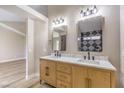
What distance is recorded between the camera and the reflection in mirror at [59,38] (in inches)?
133

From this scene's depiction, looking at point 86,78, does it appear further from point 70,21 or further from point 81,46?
point 70,21

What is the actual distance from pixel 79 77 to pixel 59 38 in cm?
178

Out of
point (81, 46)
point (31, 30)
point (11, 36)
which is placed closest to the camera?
point (81, 46)

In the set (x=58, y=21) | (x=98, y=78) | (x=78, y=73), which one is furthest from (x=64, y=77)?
(x=58, y=21)

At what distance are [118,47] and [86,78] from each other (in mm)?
1075

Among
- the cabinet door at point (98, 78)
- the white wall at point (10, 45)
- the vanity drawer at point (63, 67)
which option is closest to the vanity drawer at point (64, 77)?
the vanity drawer at point (63, 67)

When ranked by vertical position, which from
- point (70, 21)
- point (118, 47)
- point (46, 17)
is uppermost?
point (46, 17)

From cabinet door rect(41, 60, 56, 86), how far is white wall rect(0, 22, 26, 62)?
4755 mm

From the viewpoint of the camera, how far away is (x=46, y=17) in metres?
3.93

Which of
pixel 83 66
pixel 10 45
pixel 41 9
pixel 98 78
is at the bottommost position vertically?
pixel 98 78

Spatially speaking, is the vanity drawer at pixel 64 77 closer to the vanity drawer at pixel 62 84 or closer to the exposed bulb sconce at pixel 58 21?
the vanity drawer at pixel 62 84

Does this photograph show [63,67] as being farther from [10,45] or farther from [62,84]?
[10,45]

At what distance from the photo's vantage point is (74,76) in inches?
89.0
